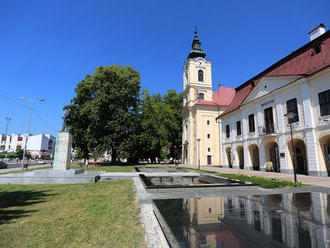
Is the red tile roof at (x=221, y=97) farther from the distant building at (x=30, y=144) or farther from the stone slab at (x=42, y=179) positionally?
the distant building at (x=30, y=144)

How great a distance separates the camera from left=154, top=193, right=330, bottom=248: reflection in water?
3.25m

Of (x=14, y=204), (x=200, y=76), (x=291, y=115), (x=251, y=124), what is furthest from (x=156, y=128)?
(x=14, y=204)

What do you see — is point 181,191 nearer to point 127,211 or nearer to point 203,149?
point 127,211

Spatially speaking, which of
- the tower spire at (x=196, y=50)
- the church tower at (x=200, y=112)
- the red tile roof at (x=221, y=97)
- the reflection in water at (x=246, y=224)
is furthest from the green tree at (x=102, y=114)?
the reflection in water at (x=246, y=224)

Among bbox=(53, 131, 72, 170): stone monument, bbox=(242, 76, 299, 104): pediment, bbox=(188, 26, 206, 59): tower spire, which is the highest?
bbox=(188, 26, 206, 59): tower spire

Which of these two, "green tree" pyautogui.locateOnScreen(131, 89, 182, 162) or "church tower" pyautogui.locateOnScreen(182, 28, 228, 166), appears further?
"green tree" pyautogui.locateOnScreen(131, 89, 182, 162)

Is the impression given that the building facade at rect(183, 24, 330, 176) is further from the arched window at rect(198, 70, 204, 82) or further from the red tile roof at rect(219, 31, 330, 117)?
the arched window at rect(198, 70, 204, 82)

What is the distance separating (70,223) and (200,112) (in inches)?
1439

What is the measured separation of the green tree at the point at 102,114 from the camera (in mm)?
32688

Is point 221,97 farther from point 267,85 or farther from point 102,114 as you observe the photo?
point 102,114

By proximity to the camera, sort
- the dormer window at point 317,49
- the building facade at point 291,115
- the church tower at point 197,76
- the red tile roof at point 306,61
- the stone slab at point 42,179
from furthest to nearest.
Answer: the church tower at point 197,76 → the dormer window at point 317,49 → the red tile roof at point 306,61 → the building facade at point 291,115 → the stone slab at point 42,179

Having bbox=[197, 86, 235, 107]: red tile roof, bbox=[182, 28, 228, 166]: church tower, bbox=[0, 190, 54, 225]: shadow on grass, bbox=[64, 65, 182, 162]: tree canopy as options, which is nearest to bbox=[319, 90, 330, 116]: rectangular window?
bbox=[182, 28, 228, 166]: church tower

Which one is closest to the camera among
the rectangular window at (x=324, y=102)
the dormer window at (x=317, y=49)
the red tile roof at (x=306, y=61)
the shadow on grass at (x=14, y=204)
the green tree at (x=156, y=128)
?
the shadow on grass at (x=14, y=204)

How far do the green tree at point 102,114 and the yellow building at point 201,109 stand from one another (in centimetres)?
1313
